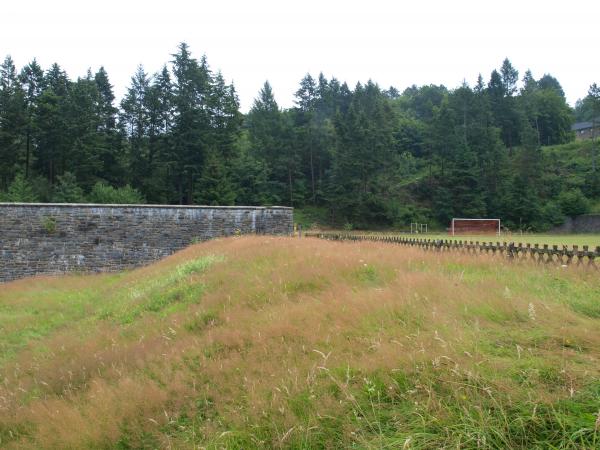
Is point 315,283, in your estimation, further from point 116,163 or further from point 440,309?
point 116,163

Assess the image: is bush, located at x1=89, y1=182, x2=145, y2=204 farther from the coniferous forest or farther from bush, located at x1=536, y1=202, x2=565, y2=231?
bush, located at x1=536, y1=202, x2=565, y2=231

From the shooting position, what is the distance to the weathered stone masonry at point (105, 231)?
59.4ft

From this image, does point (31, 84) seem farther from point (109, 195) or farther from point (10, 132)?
point (109, 195)

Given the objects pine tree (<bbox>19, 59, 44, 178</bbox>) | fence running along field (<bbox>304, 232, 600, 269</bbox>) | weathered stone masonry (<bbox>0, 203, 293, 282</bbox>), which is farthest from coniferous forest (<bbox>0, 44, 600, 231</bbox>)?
fence running along field (<bbox>304, 232, 600, 269</bbox>)

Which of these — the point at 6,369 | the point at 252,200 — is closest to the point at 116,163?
the point at 252,200

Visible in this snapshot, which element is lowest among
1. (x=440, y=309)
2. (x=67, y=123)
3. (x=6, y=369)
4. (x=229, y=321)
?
(x=6, y=369)

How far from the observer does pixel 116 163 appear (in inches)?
1692

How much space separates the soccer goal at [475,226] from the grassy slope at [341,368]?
34.4 metres

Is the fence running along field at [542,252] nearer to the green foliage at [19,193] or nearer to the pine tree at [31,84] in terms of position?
the green foliage at [19,193]

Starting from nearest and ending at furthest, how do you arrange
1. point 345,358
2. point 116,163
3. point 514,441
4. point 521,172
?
point 514,441 → point 345,358 → point 116,163 → point 521,172

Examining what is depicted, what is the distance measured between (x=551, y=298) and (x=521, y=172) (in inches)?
1860

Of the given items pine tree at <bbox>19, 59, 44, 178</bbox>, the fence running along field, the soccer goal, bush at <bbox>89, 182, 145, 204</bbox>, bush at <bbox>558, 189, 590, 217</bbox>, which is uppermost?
pine tree at <bbox>19, 59, 44, 178</bbox>

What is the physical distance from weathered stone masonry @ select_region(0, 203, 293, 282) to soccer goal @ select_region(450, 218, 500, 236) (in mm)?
25293

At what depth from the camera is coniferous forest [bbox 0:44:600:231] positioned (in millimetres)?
39750
